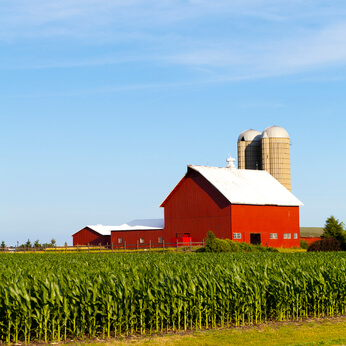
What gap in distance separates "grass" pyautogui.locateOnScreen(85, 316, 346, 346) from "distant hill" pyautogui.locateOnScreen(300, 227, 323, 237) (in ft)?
242

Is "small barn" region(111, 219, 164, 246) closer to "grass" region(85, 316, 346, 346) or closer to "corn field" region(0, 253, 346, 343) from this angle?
"corn field" region(0, 253, 346, 343)

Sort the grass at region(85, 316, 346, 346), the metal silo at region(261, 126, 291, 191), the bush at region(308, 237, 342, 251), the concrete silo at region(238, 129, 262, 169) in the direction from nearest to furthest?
the grass at region(85, 316, 346, 346) → the bush at region(308, 237, 342, 251) → the metal silo at region(261, 126, 291, 191) → the concrete silo at region(238, 129, 262, 169)

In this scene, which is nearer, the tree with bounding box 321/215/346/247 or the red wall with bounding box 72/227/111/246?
the tree with bounding box 321/215/346/247

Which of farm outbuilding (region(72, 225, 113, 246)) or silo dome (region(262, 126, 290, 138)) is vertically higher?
silo dome (region(262, 126, 290, 138))

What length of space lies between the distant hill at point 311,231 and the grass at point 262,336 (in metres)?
73.9

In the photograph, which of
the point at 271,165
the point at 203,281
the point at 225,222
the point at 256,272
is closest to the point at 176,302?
the point at 203,281

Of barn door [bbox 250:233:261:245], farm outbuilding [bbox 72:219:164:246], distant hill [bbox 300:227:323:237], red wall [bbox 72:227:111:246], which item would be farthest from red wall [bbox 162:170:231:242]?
distant hill [bbox 300:227:323:237]

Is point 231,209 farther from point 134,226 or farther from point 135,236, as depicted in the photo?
point 134,226

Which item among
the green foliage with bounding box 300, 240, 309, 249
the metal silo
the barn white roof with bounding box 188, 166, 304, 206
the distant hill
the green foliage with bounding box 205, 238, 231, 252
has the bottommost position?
the green foliage with bounding box 300, 240, 309, 249

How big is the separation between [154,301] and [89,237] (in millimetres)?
63158

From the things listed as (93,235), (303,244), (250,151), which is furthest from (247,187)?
(93,235)

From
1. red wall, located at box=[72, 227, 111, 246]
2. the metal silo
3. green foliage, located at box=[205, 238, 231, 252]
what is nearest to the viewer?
green foliage, located at box=[205, 238, 231, 252]

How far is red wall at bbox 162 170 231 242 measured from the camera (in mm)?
59188

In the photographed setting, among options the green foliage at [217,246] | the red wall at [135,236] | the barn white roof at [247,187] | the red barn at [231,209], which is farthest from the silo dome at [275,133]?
the green foliage at [217,246]
